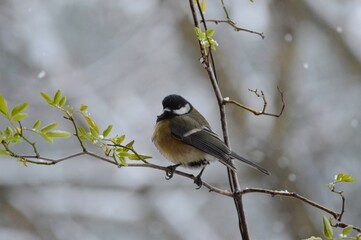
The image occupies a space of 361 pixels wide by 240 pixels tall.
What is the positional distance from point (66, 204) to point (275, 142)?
87.1 inches

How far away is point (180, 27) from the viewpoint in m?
5.58

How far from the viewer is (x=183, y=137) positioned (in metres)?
2.29

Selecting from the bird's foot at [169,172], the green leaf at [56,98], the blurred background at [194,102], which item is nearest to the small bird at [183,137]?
the bird's foot at [169,172]

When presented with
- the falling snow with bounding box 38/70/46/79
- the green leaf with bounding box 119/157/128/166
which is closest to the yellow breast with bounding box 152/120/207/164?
the green leaf with bounding box 119/157/128/166

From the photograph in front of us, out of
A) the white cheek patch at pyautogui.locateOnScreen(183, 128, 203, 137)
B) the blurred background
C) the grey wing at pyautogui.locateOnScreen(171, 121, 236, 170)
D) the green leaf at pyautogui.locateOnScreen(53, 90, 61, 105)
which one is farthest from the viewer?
the blurred background

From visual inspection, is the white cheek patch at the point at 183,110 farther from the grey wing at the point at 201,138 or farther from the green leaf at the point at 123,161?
the green leaf at the point at 123,161

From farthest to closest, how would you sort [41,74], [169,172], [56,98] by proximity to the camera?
[41,74] < [169,172] < [56,98]

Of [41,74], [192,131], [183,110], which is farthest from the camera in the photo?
[41,74]

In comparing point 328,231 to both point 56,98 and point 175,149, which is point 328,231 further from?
point 175,149

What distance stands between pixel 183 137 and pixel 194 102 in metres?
4.64

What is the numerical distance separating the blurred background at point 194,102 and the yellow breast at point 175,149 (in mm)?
3078

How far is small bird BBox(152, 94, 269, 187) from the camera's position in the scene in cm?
221

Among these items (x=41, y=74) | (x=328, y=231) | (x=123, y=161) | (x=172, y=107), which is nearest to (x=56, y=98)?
(x=123, y=161)

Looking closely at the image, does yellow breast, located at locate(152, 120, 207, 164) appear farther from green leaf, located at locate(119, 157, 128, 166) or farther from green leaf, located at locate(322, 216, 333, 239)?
green leaf, located at locate(322, 216, 333, 239)
